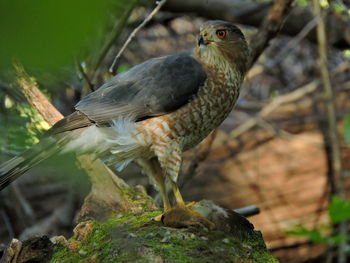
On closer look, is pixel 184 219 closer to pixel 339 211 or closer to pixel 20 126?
pixel 339 211

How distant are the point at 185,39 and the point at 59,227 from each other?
117 inches

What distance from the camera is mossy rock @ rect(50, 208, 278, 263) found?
2107mm

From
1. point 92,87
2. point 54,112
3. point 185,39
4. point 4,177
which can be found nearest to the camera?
point 4,177

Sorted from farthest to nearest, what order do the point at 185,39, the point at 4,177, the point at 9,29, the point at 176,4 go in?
1. the point at 185,39
2. the point at 176,4
3. the point at 4,177
4. the point at 9,29

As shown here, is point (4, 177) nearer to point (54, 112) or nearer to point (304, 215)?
point (54, 112)

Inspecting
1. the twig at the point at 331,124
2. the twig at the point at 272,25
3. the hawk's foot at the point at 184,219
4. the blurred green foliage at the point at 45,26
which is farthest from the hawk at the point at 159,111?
the twig at the point at 331,124

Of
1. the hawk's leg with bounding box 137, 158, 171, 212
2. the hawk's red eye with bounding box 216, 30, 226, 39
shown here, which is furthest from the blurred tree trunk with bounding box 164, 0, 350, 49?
the hawk's leg with bounding box 137, 158, 171, 212

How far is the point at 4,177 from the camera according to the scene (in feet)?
8.68

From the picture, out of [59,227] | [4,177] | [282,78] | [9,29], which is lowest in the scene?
[59,227]

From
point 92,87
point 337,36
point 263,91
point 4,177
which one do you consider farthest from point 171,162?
point 263,91

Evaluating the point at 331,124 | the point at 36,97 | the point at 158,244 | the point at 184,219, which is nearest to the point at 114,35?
the point at 36,97

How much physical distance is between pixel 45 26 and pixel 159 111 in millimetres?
2410

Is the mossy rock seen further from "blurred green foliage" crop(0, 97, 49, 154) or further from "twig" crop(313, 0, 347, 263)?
"twig" crop(313, 0, 347, 263)

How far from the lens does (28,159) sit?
270 cm
